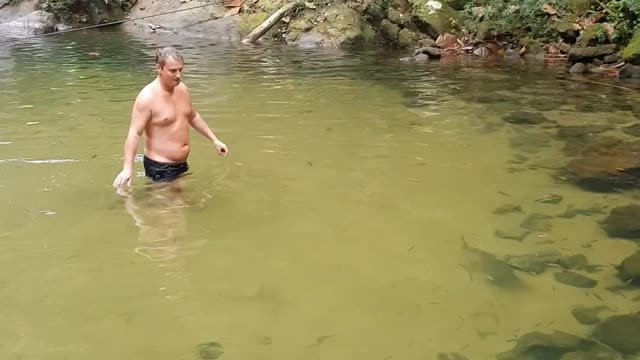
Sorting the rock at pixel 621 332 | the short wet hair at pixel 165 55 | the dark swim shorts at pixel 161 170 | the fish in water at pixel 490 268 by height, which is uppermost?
the short wet hair at pixel 165 55

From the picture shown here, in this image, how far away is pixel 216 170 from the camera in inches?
255

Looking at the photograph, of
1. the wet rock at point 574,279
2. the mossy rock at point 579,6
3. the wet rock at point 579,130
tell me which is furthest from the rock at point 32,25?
the wet rock at point 574,279

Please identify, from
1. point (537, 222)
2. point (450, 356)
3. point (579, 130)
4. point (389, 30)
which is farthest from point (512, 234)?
point (389, 30)

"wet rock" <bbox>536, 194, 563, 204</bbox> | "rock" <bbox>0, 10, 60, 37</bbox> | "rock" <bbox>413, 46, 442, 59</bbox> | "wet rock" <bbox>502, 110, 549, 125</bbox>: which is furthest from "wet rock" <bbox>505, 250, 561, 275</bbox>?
"rock" <bbox>0, 10, 60, 37</bbox>

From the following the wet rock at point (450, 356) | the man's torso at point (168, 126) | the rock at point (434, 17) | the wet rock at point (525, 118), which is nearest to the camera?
the wet rock at point (450, 356)

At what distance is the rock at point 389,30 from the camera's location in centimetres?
1678

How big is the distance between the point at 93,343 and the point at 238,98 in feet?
22.9

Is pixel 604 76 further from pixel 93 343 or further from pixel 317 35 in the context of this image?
pixel 93 343

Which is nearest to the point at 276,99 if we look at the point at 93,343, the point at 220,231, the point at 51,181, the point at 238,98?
the point at 238,98

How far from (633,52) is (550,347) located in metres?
9.78

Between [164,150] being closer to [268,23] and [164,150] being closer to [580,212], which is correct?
[580,212]

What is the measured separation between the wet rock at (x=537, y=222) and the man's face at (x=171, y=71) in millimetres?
2893

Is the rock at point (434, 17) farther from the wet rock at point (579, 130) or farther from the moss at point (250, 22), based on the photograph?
the wet rock at point (579, 130)

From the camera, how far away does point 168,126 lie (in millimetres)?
5547
